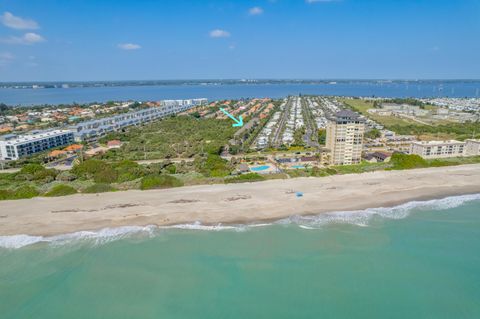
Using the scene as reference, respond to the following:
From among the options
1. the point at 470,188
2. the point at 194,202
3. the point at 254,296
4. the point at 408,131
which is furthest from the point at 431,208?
the point at 408,131

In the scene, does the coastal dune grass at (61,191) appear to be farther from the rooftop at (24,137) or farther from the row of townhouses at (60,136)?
the rooftop at (24,137)

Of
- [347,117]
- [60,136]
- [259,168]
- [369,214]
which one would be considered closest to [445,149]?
[347,117]

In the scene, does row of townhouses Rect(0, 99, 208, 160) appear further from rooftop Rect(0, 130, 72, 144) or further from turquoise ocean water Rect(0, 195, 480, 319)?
turquoise ocean water Rect(0, 195, 480, 319)

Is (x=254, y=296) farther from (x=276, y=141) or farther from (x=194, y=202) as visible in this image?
(x=276, y=141)

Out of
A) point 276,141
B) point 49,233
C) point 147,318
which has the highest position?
point 276,141

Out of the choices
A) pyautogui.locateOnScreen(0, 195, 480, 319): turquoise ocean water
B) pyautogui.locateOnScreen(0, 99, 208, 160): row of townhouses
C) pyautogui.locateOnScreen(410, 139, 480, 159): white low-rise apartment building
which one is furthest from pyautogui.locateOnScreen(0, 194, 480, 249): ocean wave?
pyautogui.locateOnScreen(0, 99, 208, 160): row of townhouses

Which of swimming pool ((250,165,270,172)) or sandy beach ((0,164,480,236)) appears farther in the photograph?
swimming pool ((250,165,270,172))
